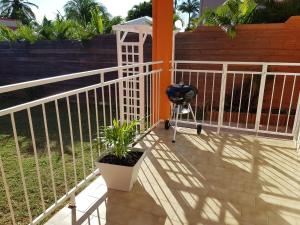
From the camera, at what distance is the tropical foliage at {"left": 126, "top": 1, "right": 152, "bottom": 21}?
42.9 ft

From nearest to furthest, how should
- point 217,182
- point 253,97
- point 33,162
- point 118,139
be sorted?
point 118,139
point 217,182
point 33,162
point 253,97

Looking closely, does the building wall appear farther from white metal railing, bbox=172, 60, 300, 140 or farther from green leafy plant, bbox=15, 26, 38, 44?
green leafy plant, bbox=15, 26, 38, 44

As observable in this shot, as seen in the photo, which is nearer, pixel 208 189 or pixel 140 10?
pixel 208 189

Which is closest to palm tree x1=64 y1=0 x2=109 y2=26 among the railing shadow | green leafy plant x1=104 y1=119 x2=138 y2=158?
the railing shadow

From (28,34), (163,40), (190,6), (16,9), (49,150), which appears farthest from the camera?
(16,9)

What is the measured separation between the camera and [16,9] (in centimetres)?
1797

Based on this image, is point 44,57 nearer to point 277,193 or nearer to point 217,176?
point 217,176

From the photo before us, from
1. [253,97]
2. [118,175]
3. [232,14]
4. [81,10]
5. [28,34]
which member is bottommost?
[118,175]

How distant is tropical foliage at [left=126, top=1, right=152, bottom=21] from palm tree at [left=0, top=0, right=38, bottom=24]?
9.01 meters

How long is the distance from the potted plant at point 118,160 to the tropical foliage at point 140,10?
12207mm

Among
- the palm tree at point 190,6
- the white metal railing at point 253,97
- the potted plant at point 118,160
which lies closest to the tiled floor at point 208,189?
the potted plant at point 118,160

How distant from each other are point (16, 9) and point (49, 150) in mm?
20434

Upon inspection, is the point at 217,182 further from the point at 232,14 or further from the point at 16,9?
the point at 16,9

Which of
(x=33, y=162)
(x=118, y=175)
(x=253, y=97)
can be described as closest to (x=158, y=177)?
(x=118, y=175)
